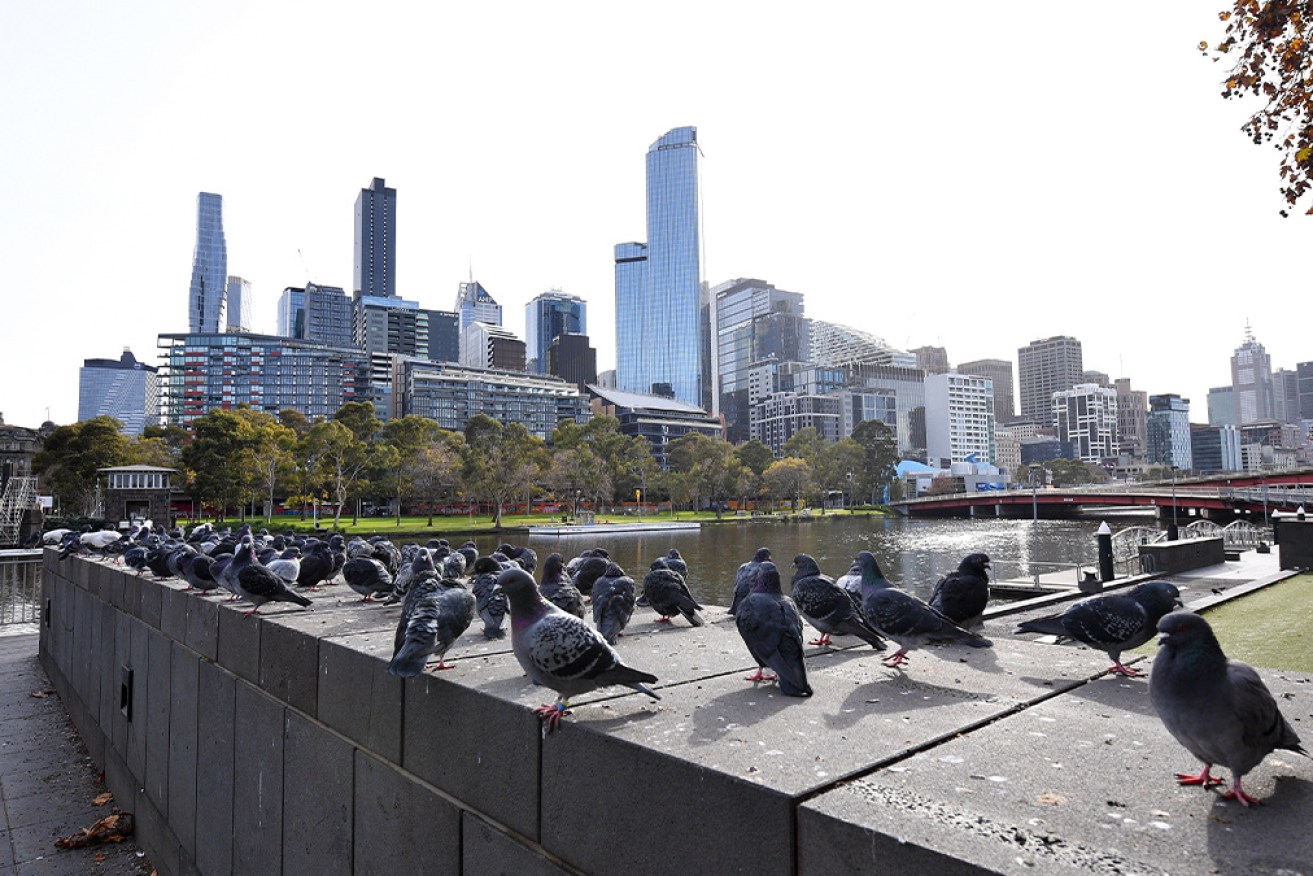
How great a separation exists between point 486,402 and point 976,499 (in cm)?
7463

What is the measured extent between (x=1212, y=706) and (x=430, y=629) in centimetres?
347

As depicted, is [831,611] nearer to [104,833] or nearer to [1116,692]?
[1116,692]

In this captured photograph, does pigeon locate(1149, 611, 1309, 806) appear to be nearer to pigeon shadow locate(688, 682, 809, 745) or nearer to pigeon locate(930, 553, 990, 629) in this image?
pigeon shadow locate(688, 682, 809, 745)

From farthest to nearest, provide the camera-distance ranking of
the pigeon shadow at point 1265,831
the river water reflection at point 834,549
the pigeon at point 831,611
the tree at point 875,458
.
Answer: the tree at point 875,458, the river water reflection at point 834,549, the pigeon at point 831,611, the pigeon shadow at point 1265,831

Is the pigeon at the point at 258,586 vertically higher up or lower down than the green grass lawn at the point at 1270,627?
higher up

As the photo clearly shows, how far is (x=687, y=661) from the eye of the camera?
470 centimetres

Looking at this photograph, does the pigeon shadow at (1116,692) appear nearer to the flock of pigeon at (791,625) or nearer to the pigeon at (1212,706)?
the flock of pigeon at (791,625)

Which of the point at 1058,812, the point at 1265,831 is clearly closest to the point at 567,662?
the point at 1058,812

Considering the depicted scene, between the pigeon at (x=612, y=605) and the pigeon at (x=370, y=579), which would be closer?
the pigeon at (x=612, y=605)

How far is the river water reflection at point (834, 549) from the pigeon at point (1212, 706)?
67.2 ft

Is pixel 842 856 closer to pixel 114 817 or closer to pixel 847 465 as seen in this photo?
pixel 114 817

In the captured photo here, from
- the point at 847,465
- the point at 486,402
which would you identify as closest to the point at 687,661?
the point at 847,465

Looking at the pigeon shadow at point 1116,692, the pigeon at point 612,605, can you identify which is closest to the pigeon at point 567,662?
the pigeon at point 612,605

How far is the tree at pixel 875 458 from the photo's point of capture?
99.1 m
